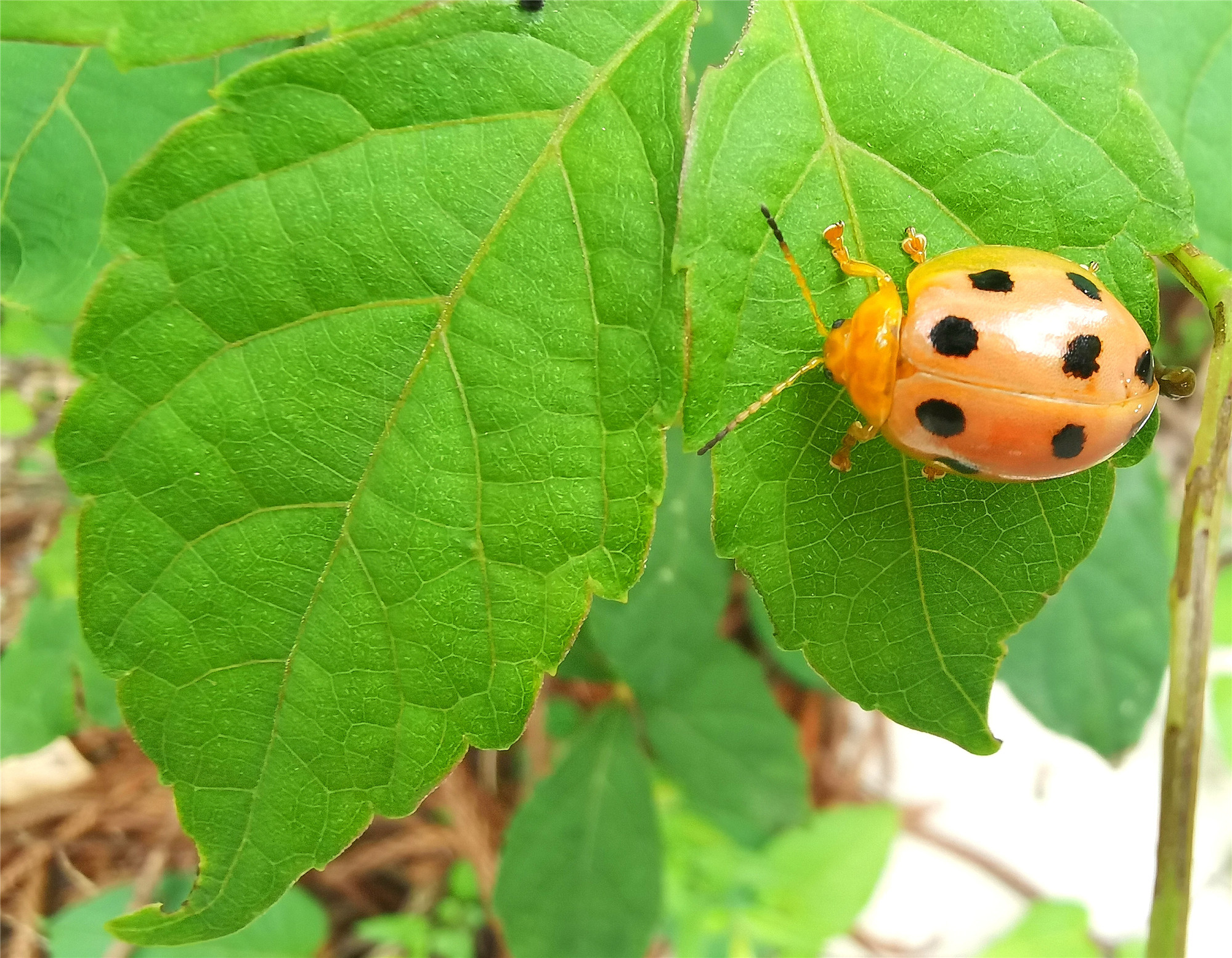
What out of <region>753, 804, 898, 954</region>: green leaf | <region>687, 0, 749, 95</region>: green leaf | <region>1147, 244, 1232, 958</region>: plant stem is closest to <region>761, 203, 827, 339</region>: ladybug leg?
<region>1147, 244, 1232, 958</region>: plant stem

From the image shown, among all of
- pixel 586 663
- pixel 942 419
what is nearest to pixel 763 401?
pixel 942 419

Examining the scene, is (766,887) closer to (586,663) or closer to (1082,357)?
(586,663)

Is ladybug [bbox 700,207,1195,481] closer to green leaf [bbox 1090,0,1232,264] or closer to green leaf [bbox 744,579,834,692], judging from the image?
green leaf [bbox 1090,0,1232,264]

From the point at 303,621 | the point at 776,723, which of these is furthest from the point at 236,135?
the point at 776,723

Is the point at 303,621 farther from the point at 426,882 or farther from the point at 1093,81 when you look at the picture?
Result: the point at 426,882

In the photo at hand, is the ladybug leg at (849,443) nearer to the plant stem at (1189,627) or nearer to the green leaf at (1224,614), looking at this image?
the plant stem at (1189,627)

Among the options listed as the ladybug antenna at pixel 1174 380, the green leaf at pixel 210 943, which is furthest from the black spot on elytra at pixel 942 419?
the green leaf at pixel 210 943

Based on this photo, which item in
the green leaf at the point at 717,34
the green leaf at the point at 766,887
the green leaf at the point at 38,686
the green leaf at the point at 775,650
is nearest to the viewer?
the green leaf at the point at 717,34
